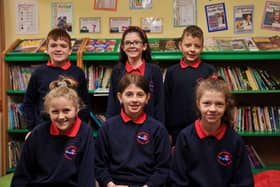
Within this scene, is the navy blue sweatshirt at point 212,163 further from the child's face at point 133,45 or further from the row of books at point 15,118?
the row of books at point 15,118

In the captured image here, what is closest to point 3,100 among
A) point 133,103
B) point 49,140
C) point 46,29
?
point 46,29

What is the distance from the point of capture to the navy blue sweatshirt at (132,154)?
5.31 ft

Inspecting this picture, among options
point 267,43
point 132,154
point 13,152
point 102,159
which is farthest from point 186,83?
point 13,152

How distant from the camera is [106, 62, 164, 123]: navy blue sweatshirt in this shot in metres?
2.06

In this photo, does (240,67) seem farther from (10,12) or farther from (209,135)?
(10,12)

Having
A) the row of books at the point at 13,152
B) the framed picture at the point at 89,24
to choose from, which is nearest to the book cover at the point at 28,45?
the framed picture at the point at 89,24

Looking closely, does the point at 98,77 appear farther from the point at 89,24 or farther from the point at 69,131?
the point at 69,131

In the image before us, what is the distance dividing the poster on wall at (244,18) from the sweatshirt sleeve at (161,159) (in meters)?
1.93

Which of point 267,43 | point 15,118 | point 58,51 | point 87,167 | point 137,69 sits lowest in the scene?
point 87,167

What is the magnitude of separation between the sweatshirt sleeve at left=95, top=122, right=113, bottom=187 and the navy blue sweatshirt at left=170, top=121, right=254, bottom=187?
41 centimetres

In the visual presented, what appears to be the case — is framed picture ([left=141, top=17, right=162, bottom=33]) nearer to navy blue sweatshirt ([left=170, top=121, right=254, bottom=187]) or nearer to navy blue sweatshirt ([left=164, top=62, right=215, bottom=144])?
navy blue sweatshirt ([left=164, top=62, right=215, bottom=144])

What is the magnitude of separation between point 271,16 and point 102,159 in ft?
8.20

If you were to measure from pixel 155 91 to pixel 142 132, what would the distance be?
50cm

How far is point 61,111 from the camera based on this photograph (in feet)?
4.99
